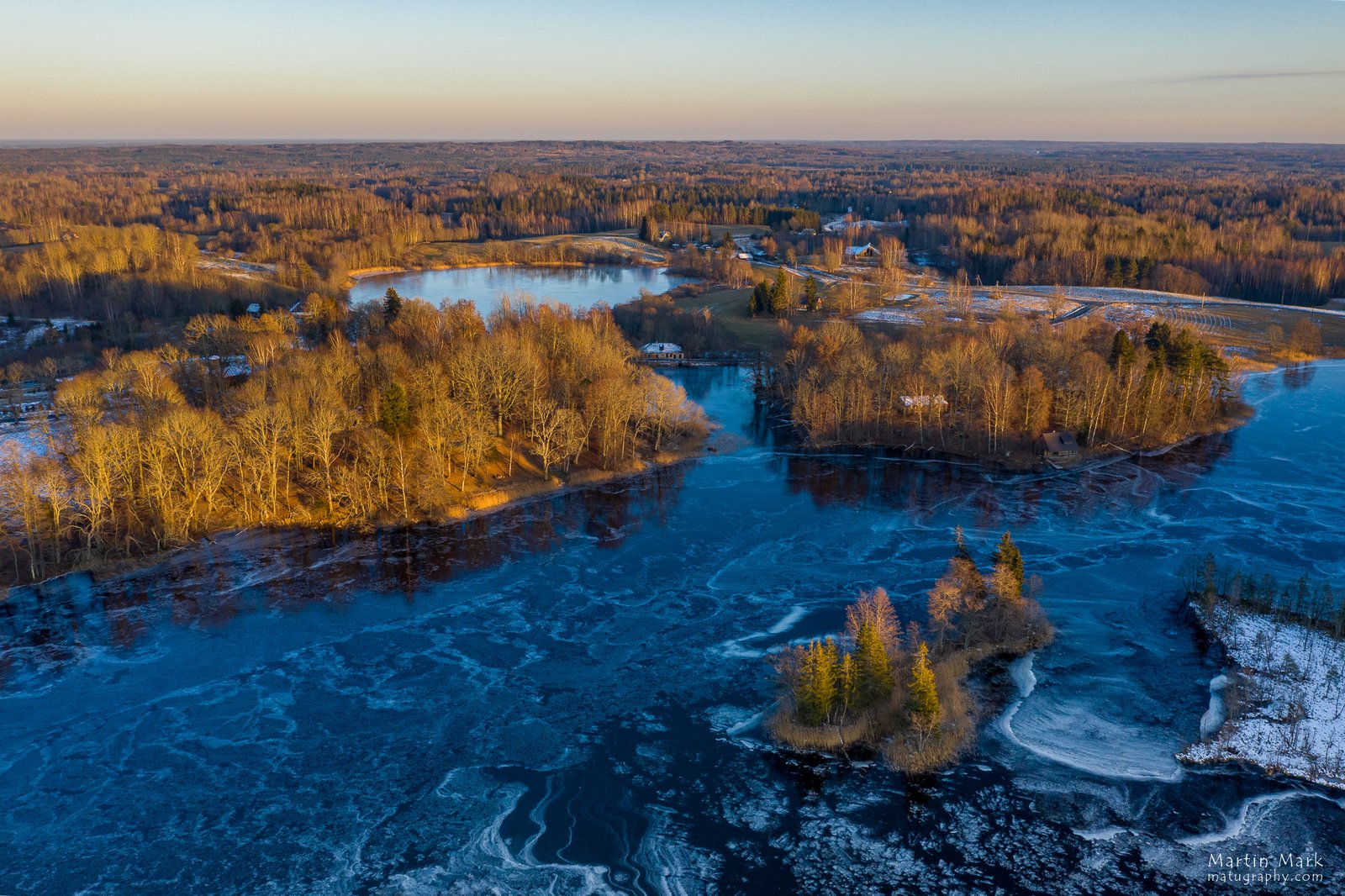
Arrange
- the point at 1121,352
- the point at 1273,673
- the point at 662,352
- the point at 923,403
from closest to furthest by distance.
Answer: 1. the point at 1273,673
2. the point at 923,403
3. the point at 1121,352
4. the point at 662,352

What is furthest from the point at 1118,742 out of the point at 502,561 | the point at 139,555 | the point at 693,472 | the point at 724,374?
the point at 724,374

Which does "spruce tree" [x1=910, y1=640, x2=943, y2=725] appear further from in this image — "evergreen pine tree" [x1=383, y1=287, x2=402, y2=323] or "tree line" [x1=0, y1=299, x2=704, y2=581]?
"evergreen pine tree" [x1=383, y1=287, x2=402, y2=323]

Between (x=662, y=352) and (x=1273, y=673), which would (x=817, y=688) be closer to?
(x=1273, y=673)

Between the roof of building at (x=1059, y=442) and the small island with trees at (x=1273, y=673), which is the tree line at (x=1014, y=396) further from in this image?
the small island with trees at (x=1273, y=673)

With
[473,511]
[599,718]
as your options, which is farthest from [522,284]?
[599,718]

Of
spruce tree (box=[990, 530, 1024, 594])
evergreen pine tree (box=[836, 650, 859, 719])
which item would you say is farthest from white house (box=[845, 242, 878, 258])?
evergreen pine tree (box=[836, 650, 859, 719])
